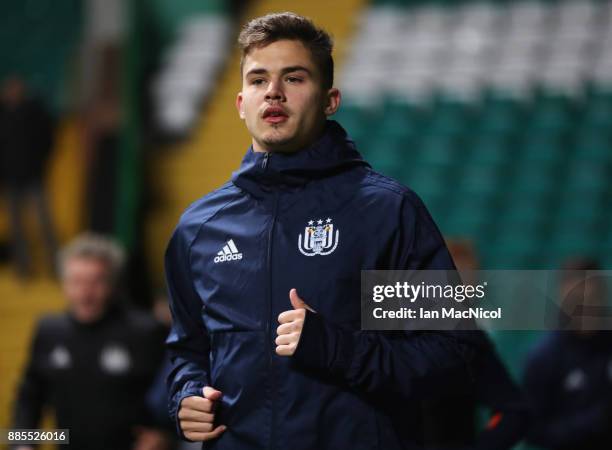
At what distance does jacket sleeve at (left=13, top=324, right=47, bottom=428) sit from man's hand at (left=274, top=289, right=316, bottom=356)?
6.55 feet

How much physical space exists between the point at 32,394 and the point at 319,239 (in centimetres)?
206

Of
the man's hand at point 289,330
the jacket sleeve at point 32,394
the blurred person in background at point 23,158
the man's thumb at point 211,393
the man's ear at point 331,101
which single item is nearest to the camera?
the man's hand at point 289,330

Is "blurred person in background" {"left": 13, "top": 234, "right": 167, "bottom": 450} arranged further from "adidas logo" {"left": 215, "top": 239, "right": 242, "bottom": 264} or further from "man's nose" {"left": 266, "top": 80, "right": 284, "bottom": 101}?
"man's nose" {"left": 266, "top": 80, "right": 284, "bottom": 101}

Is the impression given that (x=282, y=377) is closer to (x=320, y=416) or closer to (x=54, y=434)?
(x=320, y=416)

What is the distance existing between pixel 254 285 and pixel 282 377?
0.57 ft

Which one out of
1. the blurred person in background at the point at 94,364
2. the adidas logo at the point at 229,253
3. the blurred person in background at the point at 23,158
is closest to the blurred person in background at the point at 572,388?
the blurred person in background at the point at 94,364

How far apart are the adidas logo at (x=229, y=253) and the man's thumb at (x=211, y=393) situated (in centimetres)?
24

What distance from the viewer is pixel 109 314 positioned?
3.87m

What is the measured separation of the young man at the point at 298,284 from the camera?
1846 mm

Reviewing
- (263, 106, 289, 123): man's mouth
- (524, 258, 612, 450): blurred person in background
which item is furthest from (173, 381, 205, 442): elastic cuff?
(524, 258, 612, 450): blurred person in background

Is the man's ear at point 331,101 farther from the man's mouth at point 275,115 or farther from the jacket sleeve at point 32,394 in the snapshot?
the jacket sleeve at point 32,394

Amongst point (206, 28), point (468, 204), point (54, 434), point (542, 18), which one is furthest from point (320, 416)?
point (206, 28)

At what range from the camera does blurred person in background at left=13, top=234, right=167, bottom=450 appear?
3.64m

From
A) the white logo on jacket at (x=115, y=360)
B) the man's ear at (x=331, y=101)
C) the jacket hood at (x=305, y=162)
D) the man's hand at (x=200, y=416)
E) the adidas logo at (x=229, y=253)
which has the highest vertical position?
the man's ear at (x=331, y=101)
